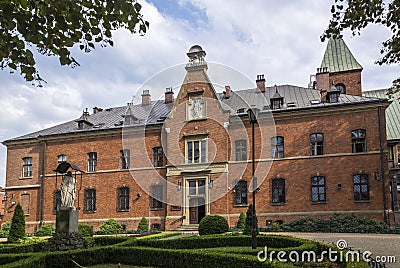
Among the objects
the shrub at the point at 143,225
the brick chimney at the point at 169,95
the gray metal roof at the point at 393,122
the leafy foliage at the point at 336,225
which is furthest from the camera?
the brick chimney at the point at 169,95

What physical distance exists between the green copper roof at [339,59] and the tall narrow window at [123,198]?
2121 centimetres

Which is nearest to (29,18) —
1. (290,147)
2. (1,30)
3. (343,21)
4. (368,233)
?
(1,30)

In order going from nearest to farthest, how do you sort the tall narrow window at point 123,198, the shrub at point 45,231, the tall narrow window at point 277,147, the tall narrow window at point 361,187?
the tall narrow window at point 361,187 → the tall narrow window at point 277,147 → the shrub at point 45,231 → the tall narrow window at point 123,198

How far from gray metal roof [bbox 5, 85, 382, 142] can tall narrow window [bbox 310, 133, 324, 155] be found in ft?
6.50

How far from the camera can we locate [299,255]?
36.0 feet

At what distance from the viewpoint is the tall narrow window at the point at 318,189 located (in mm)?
27875

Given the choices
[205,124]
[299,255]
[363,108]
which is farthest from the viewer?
[205,124]

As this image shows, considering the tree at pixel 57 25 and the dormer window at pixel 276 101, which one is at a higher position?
the dormer window at pixel 276 101

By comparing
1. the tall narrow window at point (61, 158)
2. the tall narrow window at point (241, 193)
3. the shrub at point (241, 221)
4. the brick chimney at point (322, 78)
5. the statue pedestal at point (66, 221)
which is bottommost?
the shrub at point (241, 221)

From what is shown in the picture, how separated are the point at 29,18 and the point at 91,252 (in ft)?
27.4

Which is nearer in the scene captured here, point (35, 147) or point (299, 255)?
point (299, 255)

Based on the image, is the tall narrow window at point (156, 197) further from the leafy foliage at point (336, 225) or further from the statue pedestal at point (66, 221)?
the statue pedestal at point (66, 221)

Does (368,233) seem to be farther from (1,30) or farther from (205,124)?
(1,30)

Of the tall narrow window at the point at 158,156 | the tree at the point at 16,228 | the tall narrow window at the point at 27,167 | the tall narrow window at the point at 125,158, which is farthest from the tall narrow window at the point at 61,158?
the tree at the point at 16,228
